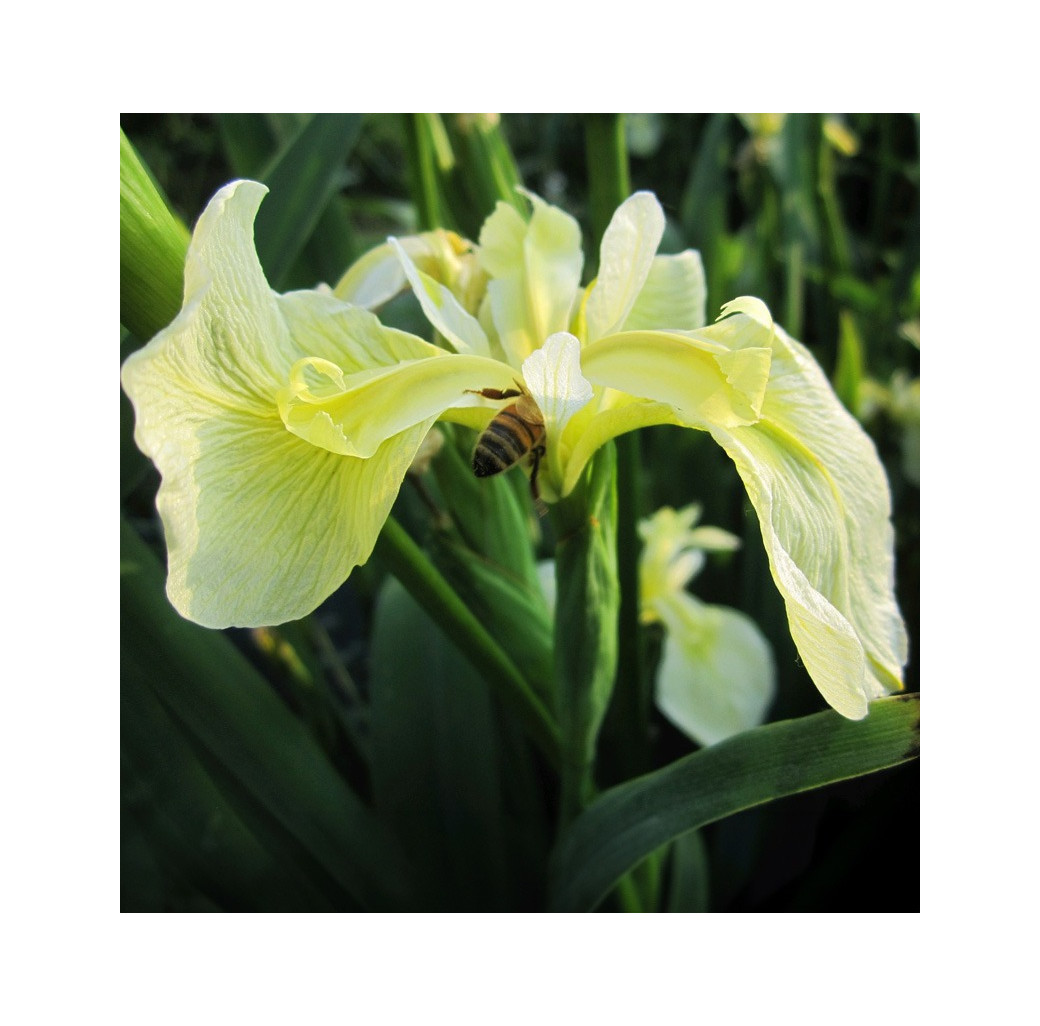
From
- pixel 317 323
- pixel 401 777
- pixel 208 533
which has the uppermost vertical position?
pixel 317 323

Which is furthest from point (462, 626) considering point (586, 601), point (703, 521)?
point (703, 521)

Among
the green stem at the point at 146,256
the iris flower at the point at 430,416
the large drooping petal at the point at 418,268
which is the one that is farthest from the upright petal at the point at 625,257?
the green stem at the point at 146,256

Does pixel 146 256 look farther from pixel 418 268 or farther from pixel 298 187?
pixel 298 187

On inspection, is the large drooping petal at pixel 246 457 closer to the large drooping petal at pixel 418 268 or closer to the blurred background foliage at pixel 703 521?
the large drooping petal at pixel 418 268

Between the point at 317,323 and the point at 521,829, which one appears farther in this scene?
the point at 521,829

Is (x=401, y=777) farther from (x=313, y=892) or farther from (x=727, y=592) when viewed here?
(x=727, y=592)

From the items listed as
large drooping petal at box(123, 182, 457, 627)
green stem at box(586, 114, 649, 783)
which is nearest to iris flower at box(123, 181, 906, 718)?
large drooping petal at box(123, 182, 457, 627)
